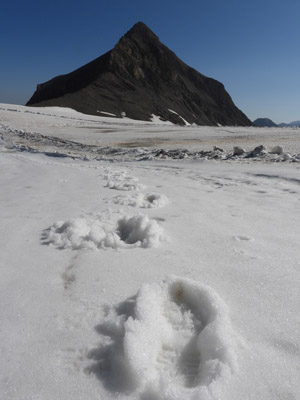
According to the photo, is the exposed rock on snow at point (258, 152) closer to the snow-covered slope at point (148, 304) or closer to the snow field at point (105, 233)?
the snow-covered slope at point (148, 304)

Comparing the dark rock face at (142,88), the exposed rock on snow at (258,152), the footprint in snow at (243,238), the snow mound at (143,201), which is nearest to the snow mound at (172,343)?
the footprint in snow at (243,238)

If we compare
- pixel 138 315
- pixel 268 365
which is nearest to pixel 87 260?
pixel 138 315

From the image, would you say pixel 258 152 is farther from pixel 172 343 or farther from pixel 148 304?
pixel 172 343

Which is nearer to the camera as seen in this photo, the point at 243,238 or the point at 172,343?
the point at 172,343

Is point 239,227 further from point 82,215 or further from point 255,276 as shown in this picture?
point 82,215

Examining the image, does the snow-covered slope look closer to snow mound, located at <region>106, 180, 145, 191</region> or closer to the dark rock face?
snow mound, located at <region>106, 180, 145, 191</region>

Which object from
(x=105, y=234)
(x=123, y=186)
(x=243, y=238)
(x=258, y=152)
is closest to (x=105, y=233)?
(x=105, y=234)
